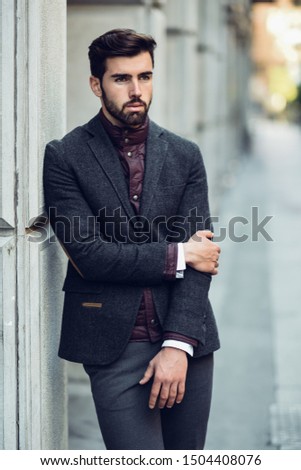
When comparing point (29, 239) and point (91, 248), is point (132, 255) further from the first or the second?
point (29, 239)

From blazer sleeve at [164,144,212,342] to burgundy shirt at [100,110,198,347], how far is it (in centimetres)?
5

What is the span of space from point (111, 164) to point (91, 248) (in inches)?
12.2

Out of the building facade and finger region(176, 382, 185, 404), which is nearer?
finger region(176, 382, 185, 404)

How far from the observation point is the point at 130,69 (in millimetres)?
3133

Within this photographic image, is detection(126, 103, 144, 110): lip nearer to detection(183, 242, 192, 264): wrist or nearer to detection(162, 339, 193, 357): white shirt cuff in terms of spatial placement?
detection(183, 242, 192, 264): wrist

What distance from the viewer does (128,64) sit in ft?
10.3

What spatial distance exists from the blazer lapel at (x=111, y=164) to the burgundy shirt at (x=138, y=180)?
0.03 m

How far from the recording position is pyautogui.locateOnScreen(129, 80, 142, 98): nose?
10.3ft

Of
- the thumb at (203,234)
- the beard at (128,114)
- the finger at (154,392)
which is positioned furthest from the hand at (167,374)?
the beard at (128,114)

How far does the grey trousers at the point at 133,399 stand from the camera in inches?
128

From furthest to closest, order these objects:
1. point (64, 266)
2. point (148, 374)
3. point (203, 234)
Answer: point (64, 266), point (203, 234), point (148, 374)

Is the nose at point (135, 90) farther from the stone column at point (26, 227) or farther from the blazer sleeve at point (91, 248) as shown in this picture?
the stone column at point (26, 227)

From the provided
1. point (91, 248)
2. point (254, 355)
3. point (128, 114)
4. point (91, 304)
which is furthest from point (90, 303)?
point (254, 355)

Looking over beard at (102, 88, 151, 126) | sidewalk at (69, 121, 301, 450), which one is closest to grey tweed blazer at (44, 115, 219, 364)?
beard at (102, 88, 151, 126)
